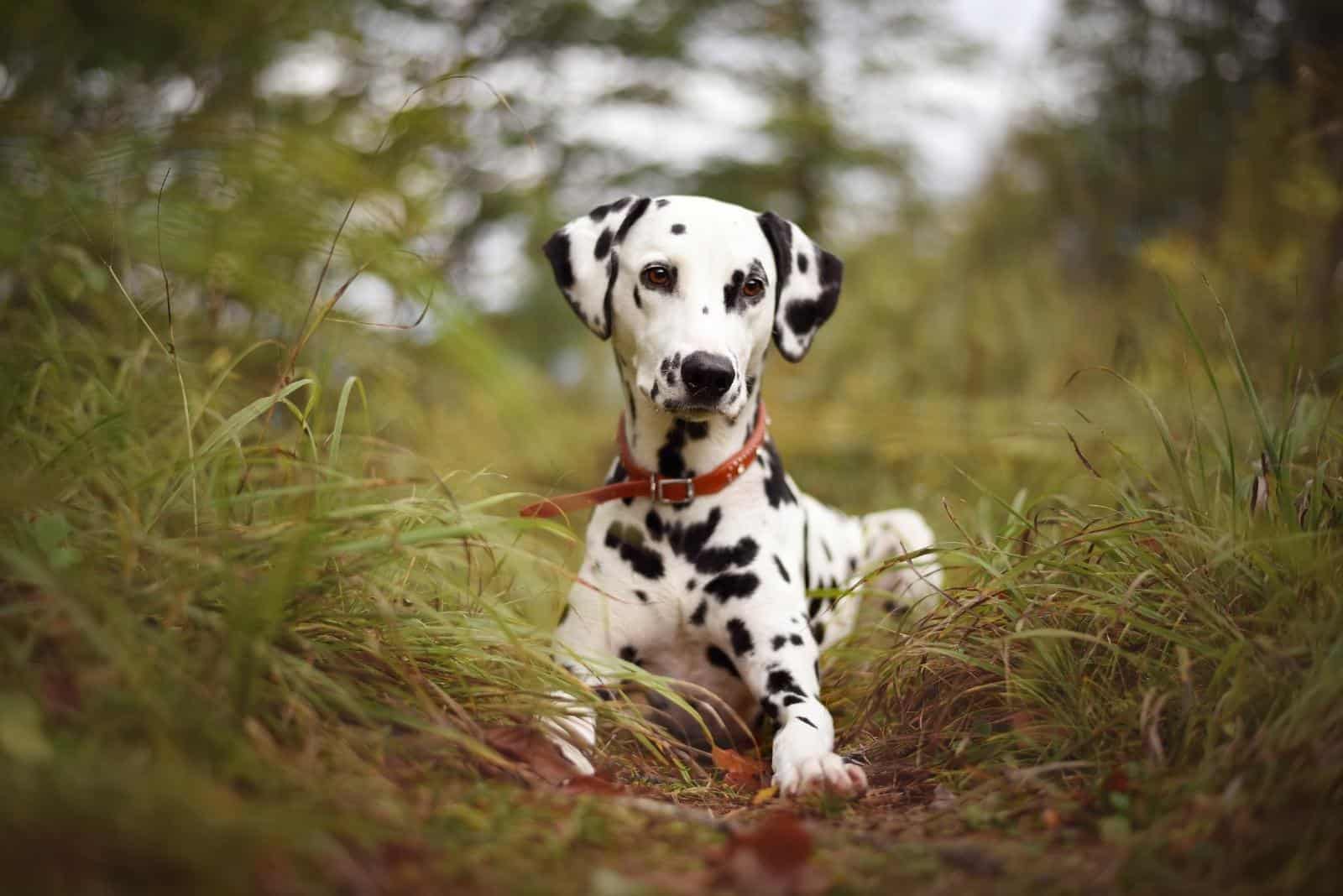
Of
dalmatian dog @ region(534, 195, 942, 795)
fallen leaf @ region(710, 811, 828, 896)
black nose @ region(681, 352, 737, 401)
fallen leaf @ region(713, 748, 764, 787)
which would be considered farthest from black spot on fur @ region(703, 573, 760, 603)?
fallen leaf @ region(710, 811, 828, 896)

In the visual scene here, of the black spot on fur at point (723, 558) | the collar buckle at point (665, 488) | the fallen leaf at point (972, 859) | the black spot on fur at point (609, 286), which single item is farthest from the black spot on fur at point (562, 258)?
the fallen leaf at point (972, 859)

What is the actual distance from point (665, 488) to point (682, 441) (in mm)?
164

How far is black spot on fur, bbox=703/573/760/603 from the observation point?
2.76 meters

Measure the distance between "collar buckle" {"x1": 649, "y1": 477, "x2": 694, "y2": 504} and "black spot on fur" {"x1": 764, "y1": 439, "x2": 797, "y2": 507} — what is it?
0.29m

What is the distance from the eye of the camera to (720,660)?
2.84m

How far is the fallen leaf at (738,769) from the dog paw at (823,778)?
0.75ft

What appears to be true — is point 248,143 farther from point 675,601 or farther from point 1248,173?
point 1248,173

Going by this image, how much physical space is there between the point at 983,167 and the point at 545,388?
23.6ft

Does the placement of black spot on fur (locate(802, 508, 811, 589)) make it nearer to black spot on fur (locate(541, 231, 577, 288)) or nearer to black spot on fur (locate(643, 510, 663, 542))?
black spot on fur (locate(643, 510, 663, 542))

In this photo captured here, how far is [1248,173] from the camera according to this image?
668cm

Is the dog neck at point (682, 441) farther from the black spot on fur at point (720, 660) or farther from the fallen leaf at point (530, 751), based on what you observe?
the fallen leaf at point (530, 751)

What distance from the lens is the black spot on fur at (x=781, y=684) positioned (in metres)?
2.60

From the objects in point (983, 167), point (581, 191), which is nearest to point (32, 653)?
point (581, 191)

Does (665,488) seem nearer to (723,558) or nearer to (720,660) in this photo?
(723,558)
